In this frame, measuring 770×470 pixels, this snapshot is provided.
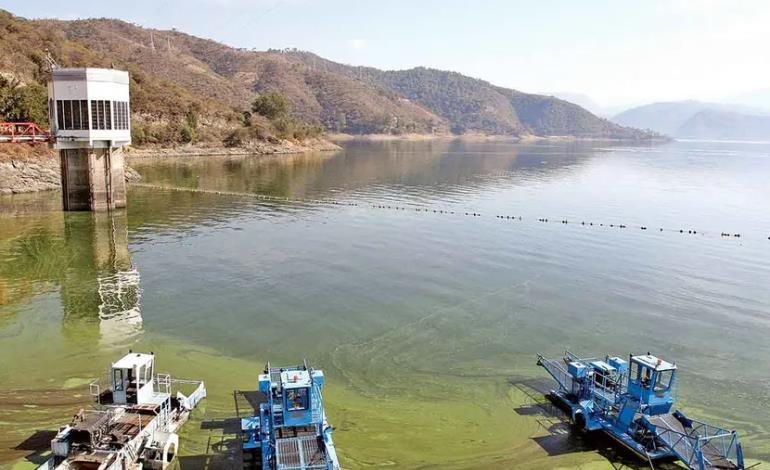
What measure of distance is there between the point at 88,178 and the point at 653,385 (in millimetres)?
56308

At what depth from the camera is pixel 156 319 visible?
1196 inches

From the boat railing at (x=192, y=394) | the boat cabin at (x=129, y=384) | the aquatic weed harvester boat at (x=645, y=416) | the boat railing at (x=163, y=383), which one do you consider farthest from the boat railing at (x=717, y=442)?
the boat cabin at (x=129, y=384)

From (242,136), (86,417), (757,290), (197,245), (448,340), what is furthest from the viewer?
(242,136)

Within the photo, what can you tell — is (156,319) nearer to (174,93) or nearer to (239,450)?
(239,450)

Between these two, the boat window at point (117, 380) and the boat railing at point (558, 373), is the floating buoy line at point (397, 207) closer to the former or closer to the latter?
the boat railing at point (558, 373)

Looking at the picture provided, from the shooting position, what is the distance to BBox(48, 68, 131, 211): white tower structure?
5575 centimetres

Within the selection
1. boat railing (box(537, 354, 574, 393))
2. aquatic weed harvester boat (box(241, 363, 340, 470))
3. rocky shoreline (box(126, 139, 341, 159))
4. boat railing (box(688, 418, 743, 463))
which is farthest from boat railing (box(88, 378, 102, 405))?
rocky shoreline (box(126, 139, 341, 159))

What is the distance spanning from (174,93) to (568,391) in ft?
492

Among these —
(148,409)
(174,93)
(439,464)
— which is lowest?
(439,464)

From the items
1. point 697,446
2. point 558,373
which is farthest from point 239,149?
point 697,446

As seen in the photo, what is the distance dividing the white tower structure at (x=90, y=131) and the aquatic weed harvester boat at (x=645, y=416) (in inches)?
2043

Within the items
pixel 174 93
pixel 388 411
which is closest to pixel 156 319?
pixel 388 411

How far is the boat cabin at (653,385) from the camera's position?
63.4 feet

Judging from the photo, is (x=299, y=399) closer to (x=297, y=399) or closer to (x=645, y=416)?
(x=297, y=399)
